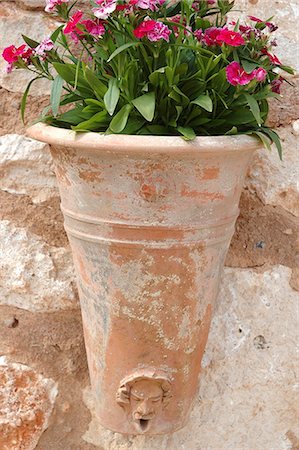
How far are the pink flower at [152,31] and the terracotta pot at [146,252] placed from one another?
0.61 feet

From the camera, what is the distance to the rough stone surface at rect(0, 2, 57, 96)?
169 centimetres

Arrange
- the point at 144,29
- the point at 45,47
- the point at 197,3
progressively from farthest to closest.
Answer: the point at 197,3
the point at 45,47
the point at 144,29

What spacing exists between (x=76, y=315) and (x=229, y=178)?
0.56 meters

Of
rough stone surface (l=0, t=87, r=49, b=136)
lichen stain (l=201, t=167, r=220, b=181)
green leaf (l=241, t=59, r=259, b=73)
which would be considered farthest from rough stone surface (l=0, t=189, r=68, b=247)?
green leaf (l=241, t=59, r=259, b=73)

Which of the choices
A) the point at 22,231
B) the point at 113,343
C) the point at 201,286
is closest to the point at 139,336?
the point at 113,343

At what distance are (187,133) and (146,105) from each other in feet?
0.31

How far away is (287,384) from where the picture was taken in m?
1.75

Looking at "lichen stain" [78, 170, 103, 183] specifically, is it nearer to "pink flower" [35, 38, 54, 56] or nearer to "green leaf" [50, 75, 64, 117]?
"green leaf" [50, 75, 64, 117]

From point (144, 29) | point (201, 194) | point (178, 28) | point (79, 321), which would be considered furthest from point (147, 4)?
point (79, 321)

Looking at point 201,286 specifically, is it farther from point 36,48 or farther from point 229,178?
point 36,48

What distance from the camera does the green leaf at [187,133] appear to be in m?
1.33

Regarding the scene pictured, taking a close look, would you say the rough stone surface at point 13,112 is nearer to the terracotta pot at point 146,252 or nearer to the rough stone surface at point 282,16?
the terracotta pot at point 146,252

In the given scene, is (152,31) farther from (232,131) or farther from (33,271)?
(33,271)

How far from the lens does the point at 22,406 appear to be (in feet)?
5.68
